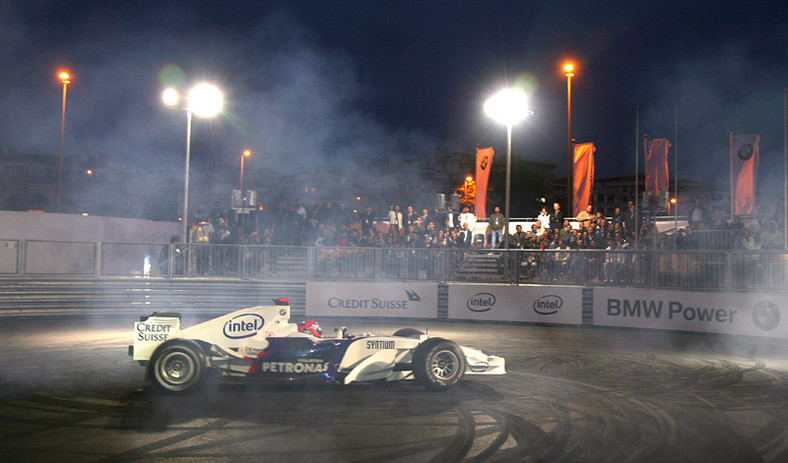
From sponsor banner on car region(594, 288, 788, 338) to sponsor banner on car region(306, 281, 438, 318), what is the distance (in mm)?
4168

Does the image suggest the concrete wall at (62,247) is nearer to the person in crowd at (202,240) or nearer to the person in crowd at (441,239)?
the person in crowd at (202,240)

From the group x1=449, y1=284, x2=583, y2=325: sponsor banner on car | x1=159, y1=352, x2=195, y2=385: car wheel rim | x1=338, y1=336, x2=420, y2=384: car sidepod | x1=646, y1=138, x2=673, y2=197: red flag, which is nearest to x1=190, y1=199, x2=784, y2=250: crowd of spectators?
x1=449, y1=284, x2=583, y2=325: sponsor banner on car

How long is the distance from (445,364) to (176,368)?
3122 mm

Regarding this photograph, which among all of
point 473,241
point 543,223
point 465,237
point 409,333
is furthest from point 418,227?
point 409,333

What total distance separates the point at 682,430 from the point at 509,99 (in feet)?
41.6

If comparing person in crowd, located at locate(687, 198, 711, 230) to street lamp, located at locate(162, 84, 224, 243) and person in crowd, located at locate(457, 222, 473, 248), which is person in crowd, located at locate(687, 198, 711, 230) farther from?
street lamp, located at locate(162, 84, 224, 243)

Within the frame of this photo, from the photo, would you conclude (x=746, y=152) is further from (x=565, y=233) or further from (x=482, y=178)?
(x=482, y=178)

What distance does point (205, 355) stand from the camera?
764 centimetres

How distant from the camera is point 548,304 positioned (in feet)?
53.2

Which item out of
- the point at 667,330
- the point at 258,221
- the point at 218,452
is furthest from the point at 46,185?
the point at 218,452

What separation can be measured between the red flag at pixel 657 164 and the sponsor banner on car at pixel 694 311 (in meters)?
8.92

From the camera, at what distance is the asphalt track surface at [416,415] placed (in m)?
5.18

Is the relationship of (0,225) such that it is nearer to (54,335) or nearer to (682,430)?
(54,335)

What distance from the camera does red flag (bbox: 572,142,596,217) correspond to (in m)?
21.7
